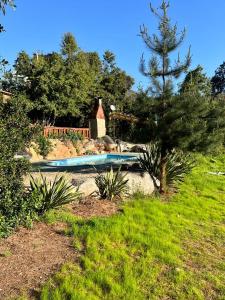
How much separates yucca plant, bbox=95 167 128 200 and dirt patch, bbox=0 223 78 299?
229 cm

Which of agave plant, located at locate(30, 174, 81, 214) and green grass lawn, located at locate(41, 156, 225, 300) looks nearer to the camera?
green grass lawn, located at locate(41, 156, 225, 300)

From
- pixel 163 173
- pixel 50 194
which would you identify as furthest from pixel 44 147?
pixel 50 194

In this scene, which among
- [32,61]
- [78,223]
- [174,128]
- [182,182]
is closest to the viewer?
[78,223]

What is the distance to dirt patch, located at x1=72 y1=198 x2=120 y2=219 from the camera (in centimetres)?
770

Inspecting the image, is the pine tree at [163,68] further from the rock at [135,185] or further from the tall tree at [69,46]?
the tall tree at [69,46]

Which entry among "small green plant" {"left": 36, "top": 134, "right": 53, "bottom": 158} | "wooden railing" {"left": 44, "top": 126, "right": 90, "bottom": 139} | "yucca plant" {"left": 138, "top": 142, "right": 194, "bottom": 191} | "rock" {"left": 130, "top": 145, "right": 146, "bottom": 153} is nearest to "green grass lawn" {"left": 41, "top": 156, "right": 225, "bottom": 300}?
"yucca plant" {"left": 138, "top": 142, "right": 194, "bottom": 191}

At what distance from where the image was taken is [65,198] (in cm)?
768

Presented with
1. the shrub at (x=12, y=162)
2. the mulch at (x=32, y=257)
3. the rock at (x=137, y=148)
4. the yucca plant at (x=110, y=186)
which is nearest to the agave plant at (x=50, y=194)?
the shrub at (x=12, y=162)

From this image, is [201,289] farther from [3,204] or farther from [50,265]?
[3,204]

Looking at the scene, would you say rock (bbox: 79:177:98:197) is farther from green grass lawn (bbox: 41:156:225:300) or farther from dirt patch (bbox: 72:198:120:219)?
green grass lawn (bbox: 41:156:225:300)

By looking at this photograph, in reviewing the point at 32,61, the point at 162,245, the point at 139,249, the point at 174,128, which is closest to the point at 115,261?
the point at 139,249

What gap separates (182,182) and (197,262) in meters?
6.03

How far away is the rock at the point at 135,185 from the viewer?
8789 millimetres

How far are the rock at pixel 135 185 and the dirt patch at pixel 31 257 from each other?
2063 millimetres
